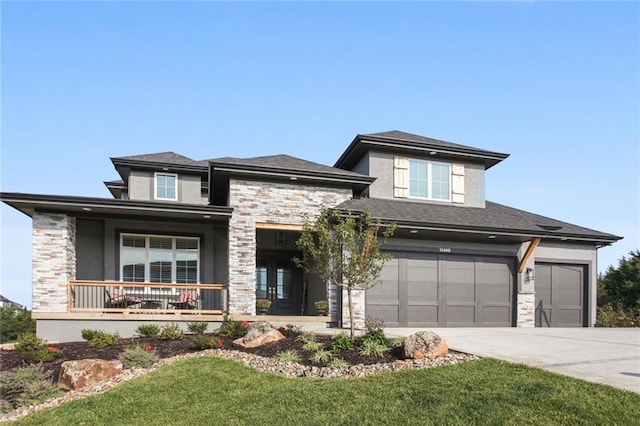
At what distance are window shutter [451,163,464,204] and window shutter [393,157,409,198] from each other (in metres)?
1.88

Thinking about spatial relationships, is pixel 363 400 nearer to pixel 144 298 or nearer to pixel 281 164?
pixel 281 164

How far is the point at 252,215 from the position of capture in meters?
14.0

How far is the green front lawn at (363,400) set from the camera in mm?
5562

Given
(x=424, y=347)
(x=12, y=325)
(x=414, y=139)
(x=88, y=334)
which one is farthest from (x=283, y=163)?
(x=12, y=325)

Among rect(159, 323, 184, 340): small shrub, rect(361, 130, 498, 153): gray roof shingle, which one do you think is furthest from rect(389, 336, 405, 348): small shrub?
rect(361, 130, 498, 153): gray roof shingle

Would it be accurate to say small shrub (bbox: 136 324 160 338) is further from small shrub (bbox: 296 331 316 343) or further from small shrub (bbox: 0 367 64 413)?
small shrub (bbox: 296 331 316 343)

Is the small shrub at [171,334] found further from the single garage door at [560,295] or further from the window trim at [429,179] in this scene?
the single garage door at [560,295]

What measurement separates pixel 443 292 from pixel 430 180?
14.1 feet

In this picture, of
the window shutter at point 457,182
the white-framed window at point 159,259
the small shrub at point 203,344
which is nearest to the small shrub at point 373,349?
the small shrub at point 203,344

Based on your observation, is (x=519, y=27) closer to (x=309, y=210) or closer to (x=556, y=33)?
(x=556, y=33)

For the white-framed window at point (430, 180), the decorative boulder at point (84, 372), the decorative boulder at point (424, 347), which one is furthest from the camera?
the white-framed window at point (430, 180)

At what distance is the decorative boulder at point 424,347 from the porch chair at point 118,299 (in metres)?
8.49

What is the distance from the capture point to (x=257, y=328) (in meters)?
10.6

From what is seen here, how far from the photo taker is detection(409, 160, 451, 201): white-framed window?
673 inches
